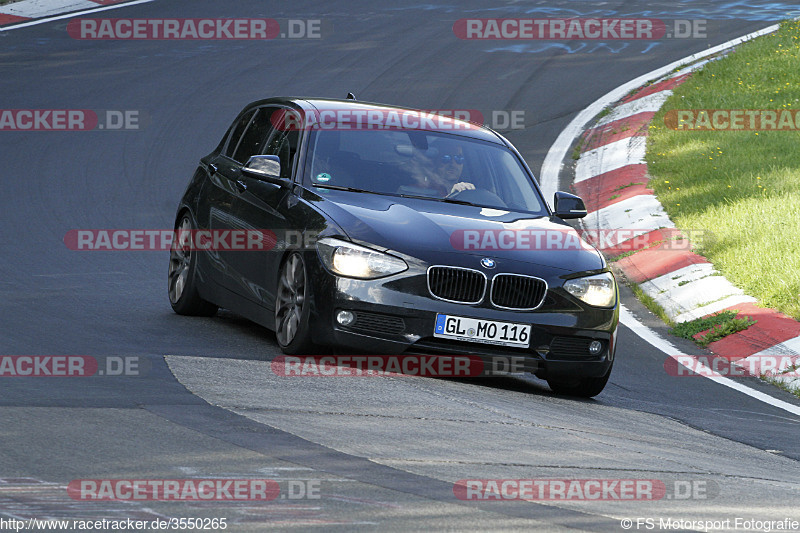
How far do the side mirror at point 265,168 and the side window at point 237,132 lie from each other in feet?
4.00

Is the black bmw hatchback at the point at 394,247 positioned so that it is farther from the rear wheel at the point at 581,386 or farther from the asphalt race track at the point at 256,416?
the asphalt race track at the point at 256,416

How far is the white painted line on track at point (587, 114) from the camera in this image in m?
15.7

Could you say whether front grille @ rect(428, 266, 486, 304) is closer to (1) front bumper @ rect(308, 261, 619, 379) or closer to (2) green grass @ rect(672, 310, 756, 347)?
(1) front bumper @ rect(308, 261, 619, 379)

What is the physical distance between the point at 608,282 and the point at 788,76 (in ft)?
39.0

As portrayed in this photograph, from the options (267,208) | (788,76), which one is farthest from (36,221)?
(788,76)

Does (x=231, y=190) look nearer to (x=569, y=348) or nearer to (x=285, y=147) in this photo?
(x=285, y=147)

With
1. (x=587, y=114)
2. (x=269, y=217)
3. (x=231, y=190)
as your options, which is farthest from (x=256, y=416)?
(x=587, y=114)

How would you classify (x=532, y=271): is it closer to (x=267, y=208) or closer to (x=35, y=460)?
(x=267, y=208)

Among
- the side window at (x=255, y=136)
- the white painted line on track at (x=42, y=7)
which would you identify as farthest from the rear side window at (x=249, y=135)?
the white painted line on track at (x=42, y=7)

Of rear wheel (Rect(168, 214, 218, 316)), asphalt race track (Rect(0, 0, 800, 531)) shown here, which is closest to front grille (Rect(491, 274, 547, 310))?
asphalt race track (Rect(0, 0, 800, 531))

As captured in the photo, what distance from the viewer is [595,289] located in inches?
303

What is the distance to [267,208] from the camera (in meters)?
8.26

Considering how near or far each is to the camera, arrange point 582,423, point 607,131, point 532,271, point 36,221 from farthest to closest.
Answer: point 607,131
point 36,221
point 532,271
point 582,423

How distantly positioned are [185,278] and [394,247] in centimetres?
256
